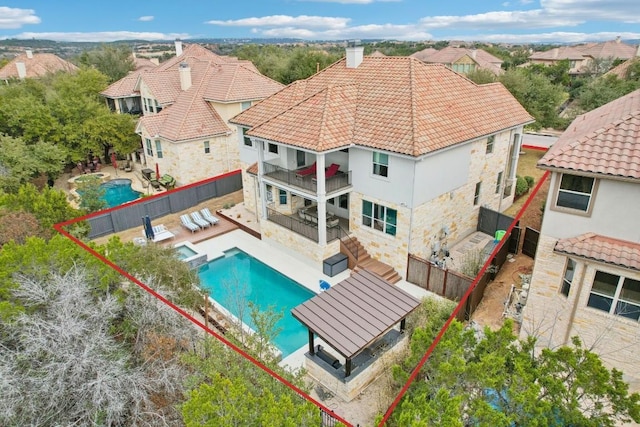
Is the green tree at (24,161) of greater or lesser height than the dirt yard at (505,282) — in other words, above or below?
above

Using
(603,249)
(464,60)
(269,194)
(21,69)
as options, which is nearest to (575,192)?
(603,249)

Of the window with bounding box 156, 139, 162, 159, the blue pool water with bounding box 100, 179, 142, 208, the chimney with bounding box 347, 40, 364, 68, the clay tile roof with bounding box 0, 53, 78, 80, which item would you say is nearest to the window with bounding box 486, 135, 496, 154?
the chimney with bounding box 347, 40, 364, 68

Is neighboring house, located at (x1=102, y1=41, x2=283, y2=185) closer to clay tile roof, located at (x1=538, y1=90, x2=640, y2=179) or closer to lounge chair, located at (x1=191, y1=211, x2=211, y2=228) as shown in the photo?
lounge chair, located at (x1=191, y1=211, x2=211, y2=228)

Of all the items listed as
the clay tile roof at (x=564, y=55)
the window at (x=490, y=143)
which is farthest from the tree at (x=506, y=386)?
the clay tile roof at (x=564, y=55)

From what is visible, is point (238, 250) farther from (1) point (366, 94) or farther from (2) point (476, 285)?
(2) point (476, 285)

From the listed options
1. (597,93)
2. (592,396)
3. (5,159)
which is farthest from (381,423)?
(597,93)

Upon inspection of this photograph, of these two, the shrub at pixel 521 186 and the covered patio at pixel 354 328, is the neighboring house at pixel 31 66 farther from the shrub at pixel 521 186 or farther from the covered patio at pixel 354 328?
the covered patio at pixel 354 328
